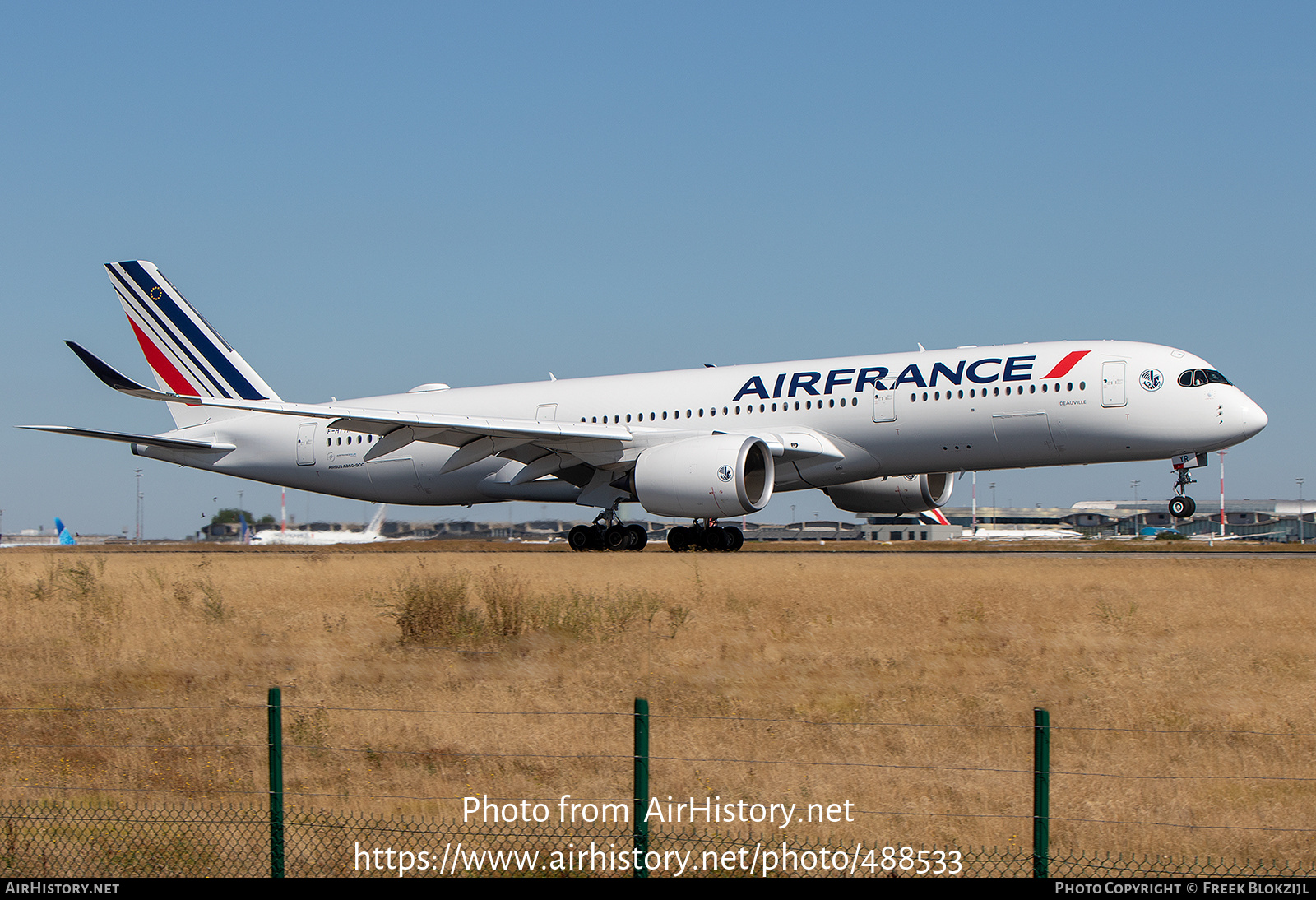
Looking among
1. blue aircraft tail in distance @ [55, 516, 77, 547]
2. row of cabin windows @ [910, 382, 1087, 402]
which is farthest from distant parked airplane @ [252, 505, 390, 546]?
row of cabin windows @ [910, 382, 1087, 402]

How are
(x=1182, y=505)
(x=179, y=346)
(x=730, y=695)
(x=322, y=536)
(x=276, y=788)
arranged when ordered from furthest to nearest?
(x=322, y=536) < (x=179, y=346) < (x=1182, y=505) < (x=730, y=695) < (x=276, y=788)

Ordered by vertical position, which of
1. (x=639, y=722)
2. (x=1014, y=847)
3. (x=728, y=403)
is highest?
(x=728, y=403)

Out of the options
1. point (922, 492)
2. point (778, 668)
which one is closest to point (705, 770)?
point (778, 668)

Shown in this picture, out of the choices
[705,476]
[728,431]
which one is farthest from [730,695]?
[728,431]

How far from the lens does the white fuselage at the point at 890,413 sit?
2772cm

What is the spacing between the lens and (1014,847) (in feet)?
30.8

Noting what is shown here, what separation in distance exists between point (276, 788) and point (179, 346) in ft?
109

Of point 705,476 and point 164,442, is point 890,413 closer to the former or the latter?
point 705,476

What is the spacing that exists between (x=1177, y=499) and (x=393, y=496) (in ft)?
68.2

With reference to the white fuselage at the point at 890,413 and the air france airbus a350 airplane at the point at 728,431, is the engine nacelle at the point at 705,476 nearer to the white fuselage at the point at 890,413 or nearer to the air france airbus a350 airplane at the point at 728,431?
the air france airbus a350 airplane at the point at 728,431

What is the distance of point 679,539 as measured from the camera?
110 ft
